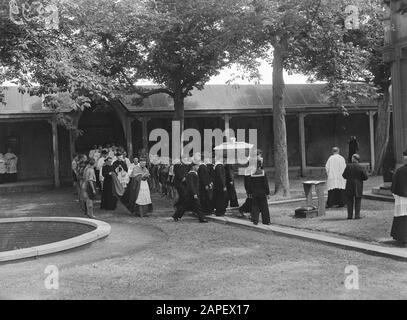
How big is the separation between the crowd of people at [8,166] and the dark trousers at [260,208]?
1532 cm

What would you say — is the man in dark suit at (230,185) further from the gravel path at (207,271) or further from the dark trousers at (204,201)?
the gravel path at (207,271)

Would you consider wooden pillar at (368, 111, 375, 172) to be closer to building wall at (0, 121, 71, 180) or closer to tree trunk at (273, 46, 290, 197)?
tree trunk at (273, 46, 290, 197)

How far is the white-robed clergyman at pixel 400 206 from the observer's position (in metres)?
9.87

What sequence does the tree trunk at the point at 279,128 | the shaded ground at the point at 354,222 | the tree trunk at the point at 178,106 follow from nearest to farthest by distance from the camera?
the shaded ground at the point at 354,222, the tree trunk at the point at 279,128, the tree trunk at the point at 178,106

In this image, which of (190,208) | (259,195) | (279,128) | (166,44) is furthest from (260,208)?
(166,44)

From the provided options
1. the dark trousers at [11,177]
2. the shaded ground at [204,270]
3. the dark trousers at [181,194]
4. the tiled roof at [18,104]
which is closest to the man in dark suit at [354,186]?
the shaded ground at [204,270]

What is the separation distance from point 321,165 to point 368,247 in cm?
1932

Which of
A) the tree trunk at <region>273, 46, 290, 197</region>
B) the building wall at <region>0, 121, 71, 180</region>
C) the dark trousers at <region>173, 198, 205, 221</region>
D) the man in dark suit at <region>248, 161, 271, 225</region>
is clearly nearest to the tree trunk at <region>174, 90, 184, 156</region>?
the tree trunk at <region>273, 46, 290, 197</region>

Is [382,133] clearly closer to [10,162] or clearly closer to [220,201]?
[220,201]

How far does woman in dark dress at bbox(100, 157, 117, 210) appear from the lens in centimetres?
1688

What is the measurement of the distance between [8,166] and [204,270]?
1841cm

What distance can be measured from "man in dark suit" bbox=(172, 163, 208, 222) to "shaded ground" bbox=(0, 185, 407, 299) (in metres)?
1.73

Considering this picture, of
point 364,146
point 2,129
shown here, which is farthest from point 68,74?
point 364,146

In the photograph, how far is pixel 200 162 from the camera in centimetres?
1508
